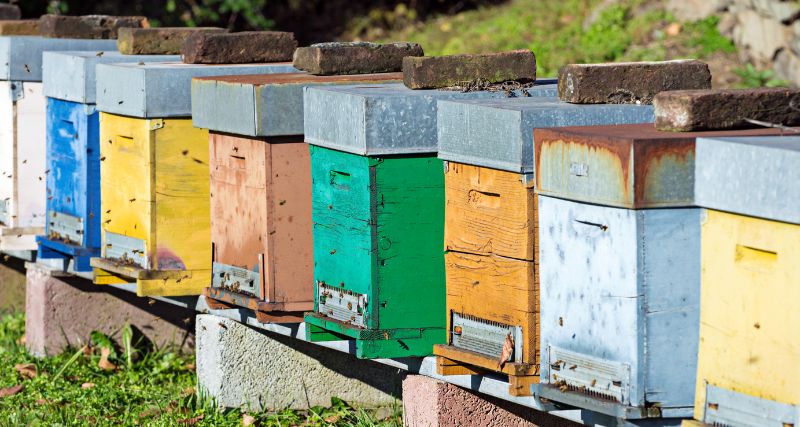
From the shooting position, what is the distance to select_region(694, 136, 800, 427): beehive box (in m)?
4.17

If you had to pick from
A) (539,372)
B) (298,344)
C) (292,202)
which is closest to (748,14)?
(298,344)

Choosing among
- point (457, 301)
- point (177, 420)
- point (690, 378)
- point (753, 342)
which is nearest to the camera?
point (753, 342)

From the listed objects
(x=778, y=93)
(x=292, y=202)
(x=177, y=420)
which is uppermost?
(x=778, y=93)

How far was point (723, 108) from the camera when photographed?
495 cm

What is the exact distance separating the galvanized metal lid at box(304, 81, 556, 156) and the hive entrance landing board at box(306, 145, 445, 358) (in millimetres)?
59

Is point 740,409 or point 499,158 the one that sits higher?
point 499,158

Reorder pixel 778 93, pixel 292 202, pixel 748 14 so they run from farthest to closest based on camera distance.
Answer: pixel 748 14 → pixel 292 202 → pixel 778 93

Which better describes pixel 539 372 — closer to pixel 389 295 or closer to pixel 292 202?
pixel 389 295

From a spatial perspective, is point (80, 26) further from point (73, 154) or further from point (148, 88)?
point (148, 88)

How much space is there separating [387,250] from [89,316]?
443 cm

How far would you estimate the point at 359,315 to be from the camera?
19.3ft

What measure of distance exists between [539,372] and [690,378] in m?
0.74

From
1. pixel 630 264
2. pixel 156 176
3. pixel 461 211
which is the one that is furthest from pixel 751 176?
pixel 156 176

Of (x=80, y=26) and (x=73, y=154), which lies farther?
(x=80, y=26)
